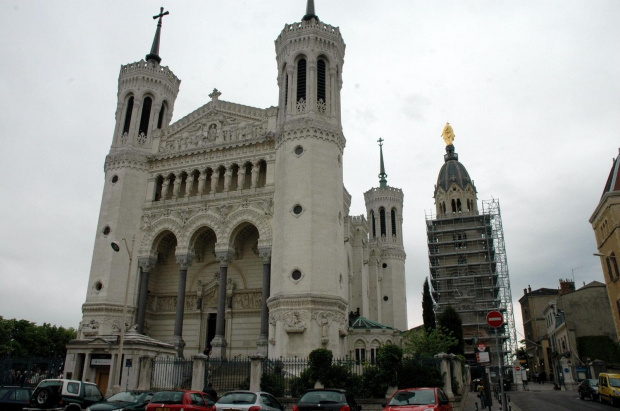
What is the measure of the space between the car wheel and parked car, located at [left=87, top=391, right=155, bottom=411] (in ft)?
4.93

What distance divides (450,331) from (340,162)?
2137cm

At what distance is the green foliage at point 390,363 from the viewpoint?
21406mm

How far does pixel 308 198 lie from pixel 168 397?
1865cm

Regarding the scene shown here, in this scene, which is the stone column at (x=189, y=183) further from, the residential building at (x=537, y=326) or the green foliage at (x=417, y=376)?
the residential building at (x=537, y=326)

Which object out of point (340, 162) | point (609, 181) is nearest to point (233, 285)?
point (340, 162)

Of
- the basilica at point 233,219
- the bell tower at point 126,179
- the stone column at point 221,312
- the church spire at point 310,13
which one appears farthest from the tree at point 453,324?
the church spire at point 310,13

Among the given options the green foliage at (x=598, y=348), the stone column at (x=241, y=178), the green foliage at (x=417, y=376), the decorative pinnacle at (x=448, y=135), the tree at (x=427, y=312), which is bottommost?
the green foliage at (x=417, y=376)

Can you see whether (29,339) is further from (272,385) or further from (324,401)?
(324,401)

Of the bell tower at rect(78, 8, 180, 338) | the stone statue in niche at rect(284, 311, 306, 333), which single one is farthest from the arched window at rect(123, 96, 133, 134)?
the stone statue in niche at rect(284, 311, 306, 333)

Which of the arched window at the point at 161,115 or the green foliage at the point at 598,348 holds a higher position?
the arched window at the point at 161,115

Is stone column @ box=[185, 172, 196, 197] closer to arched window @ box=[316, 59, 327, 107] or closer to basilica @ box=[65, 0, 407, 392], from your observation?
basilica @ box=[65, 0, 407, 392]

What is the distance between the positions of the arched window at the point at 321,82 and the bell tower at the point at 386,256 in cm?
2486

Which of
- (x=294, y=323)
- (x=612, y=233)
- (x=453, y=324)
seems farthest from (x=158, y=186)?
(x=612, y=233)

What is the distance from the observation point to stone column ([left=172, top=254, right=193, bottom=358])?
111 ft
